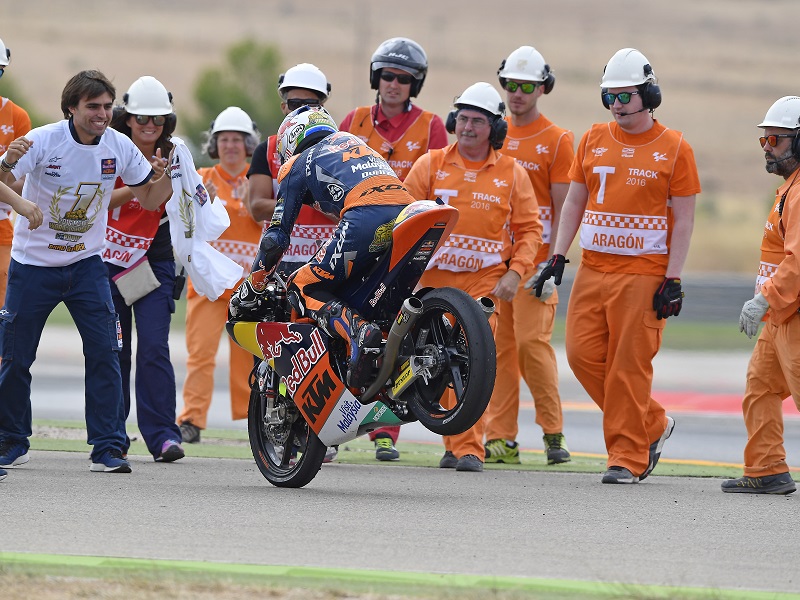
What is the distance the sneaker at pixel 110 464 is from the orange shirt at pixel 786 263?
4.00 m

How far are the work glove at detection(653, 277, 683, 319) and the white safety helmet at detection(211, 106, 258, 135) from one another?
170 inches

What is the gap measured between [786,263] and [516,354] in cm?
284

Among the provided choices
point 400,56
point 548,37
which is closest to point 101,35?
point 548,37

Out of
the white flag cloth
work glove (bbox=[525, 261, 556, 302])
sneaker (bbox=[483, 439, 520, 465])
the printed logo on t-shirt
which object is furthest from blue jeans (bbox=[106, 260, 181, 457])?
work glove (bbox=[525, 261, 556, 302])

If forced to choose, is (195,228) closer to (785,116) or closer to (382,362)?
(382,362)

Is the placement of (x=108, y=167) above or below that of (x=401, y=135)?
below

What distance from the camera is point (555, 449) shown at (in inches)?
445

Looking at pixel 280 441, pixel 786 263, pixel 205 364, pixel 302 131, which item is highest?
pixel 302 131

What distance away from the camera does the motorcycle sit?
25.1 ft

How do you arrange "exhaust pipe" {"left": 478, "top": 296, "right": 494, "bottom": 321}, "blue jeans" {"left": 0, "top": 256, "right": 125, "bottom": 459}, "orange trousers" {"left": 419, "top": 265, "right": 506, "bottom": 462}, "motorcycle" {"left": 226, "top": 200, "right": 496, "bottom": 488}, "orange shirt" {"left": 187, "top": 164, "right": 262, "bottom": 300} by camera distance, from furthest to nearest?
"orange shirt" {"left": 187, "top": 164, "right": 262, "bottom": 300}
"orange trousers" {"left": 419, "top": 265, "right": 506, "bottom": 462}
"blue jeans" {"left": 0, "top": 256, "right": 125, "bottom": 459}
"exhaust pipe" {"left": 478, "top": 296, "right": 494, "bottom": 321}
"motorcycle" {"left": 226, "top": 200, "right": 496, "bottom": 488}

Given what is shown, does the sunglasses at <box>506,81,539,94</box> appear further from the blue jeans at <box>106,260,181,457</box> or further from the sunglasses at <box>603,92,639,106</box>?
the blue jeans at <box>106,260,181,457</box>

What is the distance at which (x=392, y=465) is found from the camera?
10680 millimetres

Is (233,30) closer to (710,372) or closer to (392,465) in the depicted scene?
(710,372)

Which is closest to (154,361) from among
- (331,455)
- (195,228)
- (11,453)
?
(195,228)
